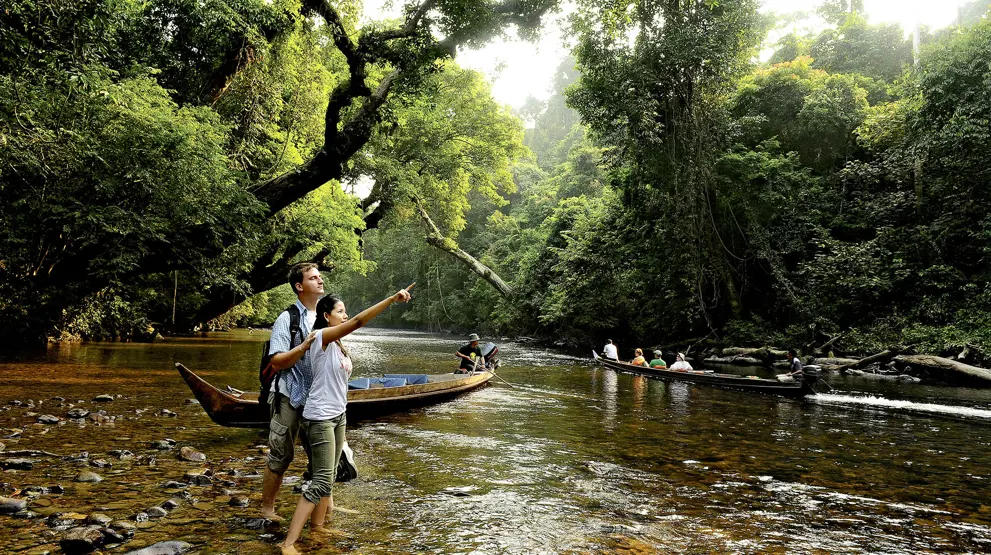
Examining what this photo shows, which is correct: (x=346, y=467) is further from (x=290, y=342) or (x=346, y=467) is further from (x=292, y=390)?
(x=290, y=342)

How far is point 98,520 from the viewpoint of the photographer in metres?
3.58

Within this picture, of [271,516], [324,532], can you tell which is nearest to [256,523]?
[271,516]

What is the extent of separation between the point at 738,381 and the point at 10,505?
43.6 ft

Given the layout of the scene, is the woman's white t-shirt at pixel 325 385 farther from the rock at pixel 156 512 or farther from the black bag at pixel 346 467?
the rock at pixel 156 512

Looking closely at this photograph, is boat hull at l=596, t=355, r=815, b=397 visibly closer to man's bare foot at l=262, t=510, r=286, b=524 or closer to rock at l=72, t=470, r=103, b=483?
man's bare foot at l=262, t=510, r=286, b=524

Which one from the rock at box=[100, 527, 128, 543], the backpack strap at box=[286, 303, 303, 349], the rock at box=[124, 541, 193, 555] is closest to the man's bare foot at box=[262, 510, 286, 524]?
the rock at box=[124, 541, 193, 555]

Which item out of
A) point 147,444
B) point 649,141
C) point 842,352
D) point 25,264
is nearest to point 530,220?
point 649,141

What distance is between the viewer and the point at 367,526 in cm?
396

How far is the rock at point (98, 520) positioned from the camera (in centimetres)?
356

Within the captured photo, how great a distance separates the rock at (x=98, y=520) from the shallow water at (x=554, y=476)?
0.44 ft

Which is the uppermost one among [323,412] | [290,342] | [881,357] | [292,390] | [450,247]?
[450,247]

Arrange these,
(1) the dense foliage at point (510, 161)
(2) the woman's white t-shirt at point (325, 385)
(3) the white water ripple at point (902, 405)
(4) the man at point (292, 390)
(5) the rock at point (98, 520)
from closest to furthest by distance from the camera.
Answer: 1. (2) the woman's white t-shirt at point (325, 385)
2. (5) the rock at point (98, 520)
3. (4) the man at point (292, 390)
4. (3) the white water ripple at point (902, 405)
5. (1) the dense foliage at point (510, 161)

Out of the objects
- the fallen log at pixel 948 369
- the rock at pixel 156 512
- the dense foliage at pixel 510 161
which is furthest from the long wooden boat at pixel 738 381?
the rock at pixel 156 512

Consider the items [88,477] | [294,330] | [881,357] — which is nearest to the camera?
[294,330]
